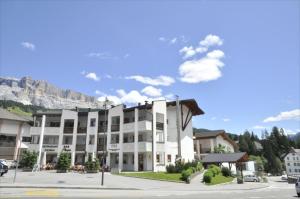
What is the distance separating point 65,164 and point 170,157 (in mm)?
20484

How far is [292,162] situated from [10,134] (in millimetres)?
111797

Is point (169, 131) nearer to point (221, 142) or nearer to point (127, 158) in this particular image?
point (127, 158)

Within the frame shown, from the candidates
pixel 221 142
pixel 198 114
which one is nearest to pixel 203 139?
pixel 221 142

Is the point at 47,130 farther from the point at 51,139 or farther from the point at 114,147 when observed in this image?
the point at 114,147

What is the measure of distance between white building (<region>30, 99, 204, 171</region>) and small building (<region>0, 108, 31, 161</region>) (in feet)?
9.58

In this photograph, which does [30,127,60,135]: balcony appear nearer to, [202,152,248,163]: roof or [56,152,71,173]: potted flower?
[56,152,71,173]: potted flower

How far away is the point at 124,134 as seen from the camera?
55.1m

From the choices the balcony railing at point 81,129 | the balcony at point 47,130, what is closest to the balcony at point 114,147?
the balcony railing at point 81,129

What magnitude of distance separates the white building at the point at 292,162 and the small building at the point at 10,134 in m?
108

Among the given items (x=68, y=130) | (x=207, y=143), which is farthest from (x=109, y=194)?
(x=207, y=143)

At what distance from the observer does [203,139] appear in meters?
80.2

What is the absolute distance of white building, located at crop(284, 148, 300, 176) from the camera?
120 m

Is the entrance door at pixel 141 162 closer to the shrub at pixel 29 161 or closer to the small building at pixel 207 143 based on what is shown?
the shrub at pixel 29 161

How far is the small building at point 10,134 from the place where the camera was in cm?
5488
